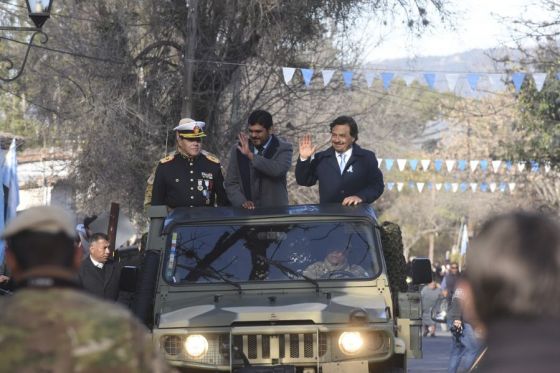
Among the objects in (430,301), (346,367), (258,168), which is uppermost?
(258,168)

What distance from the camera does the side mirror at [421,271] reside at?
978cm

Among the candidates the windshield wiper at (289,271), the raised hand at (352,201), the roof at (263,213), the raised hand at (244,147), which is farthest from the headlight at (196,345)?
the raised hand at (244,147)

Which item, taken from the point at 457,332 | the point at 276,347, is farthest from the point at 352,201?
the point at 457,332

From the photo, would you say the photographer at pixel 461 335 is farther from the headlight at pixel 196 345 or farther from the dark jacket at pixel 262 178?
the headlight at pixel 196 345

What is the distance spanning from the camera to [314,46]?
26109 mm

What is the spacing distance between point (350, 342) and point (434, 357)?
14.7m

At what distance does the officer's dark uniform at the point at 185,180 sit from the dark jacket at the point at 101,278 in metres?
0.75

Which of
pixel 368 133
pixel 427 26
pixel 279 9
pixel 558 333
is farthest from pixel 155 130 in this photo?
pixel 558 333

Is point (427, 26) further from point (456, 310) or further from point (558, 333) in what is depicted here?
point (558, 333)

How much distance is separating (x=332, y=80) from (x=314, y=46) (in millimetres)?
2072

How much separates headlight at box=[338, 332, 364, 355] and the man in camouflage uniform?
4997 millimetres

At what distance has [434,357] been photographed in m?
23.3

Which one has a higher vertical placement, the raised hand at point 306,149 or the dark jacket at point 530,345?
the dark jacket at point 530,345

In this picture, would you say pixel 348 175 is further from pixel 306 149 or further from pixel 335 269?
pixel 335 269
